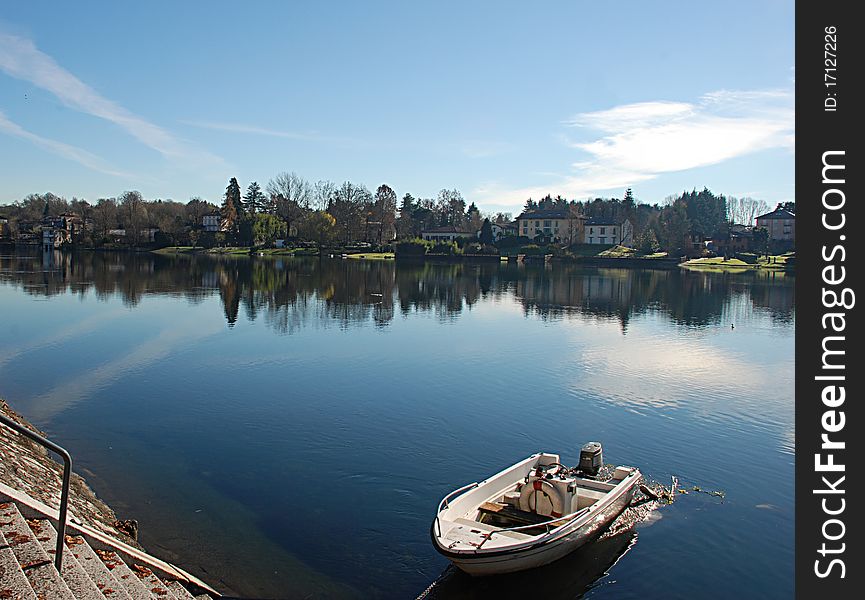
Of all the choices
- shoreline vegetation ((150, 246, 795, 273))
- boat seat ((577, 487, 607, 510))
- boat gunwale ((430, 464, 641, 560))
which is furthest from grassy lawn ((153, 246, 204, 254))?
boat gunwale ((430, 464, 641, 560))

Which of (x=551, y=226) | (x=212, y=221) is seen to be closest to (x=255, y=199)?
(x=212, y=221)

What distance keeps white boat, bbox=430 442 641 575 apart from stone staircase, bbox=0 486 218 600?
437cm

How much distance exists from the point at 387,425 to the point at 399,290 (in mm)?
44438

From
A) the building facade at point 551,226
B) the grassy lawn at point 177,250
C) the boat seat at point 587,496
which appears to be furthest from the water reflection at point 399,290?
the building facade at point 551,226

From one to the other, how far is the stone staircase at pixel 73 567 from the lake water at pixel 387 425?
6.48 ft

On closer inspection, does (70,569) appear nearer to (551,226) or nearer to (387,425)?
(387,425)

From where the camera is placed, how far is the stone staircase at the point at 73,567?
8117 millimetres

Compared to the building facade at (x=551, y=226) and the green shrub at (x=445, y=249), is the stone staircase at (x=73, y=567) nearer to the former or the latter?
the green shrub at (x=445, y=249)

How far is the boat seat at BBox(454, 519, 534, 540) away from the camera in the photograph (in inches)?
495

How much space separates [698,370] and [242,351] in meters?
20.7

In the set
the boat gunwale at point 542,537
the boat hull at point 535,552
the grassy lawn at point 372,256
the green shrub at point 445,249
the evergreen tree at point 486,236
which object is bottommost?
the boat hull at point 535,552

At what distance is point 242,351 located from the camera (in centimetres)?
3306

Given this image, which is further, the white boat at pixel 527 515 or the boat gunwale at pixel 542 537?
the white boat at pixel 527 515
